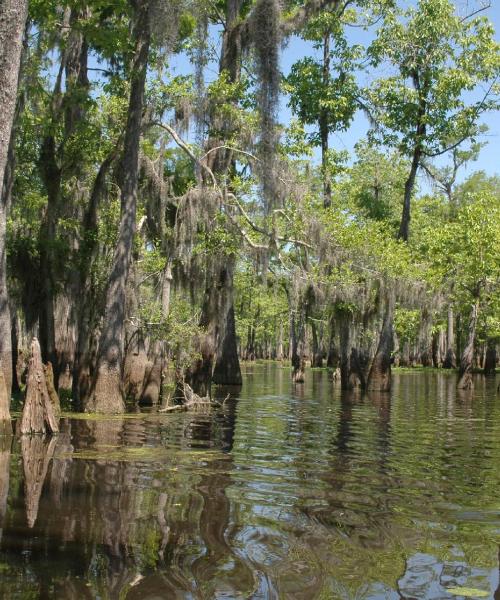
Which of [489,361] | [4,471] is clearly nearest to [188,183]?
[4,471]

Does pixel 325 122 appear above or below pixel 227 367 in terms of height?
above

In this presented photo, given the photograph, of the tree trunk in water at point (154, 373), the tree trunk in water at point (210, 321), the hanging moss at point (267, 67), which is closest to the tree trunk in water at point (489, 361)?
the tree trunk in water at point (210, 321)

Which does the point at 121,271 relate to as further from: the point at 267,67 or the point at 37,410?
the point at 267,67

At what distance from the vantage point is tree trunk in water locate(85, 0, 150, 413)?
14859 mm

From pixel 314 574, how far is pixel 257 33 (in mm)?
12073

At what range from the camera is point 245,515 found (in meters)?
6.52

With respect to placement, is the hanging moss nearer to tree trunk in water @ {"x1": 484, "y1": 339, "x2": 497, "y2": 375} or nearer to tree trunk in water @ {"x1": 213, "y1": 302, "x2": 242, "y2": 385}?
tree trunk in water @ {"x1": 213, "y1": 302, "x2": 242, "y2": 385}

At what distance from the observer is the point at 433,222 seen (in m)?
44.8

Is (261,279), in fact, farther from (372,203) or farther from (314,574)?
(372,203)

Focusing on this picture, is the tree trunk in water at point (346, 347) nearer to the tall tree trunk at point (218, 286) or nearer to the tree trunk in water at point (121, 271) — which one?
the tall tree trunk at point (218, 286)

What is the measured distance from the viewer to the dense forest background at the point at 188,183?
15.3m

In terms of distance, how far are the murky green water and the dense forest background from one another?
2.56 metres

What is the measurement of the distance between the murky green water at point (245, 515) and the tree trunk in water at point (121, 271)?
2.18 m

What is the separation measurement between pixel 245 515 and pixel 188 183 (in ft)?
44.4
